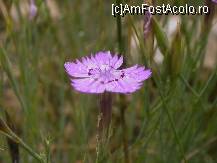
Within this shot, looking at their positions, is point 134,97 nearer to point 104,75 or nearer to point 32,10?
point 32,10

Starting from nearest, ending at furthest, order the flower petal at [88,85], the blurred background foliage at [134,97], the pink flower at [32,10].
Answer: the flower petal at [88,85] → the blurred background foliage at [134,97] → the pink flower at [32,10]

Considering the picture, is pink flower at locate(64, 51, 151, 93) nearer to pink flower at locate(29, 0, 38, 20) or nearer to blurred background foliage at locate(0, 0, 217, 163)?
blurred background foliage at locate(0, 0, 217, 163)

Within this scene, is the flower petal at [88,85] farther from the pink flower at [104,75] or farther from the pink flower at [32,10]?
the pink flower at [32,10]

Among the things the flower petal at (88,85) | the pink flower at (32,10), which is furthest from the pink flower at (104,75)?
the pink flower at (32,10)

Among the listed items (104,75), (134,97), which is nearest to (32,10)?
(134,97)

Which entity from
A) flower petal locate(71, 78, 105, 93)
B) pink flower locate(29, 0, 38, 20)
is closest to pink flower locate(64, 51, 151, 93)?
flower petal locate(71, 78, 105, 93)

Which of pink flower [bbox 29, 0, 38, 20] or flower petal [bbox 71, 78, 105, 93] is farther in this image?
pink flower [bbox 29, 0, 38, 20]

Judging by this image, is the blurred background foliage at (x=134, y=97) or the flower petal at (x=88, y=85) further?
the blurred background foliage at (x=134, y=97)

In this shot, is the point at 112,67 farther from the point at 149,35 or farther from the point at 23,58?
the point at 23,58

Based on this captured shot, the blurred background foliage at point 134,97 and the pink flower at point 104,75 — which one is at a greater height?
the pink flower at point 104,75

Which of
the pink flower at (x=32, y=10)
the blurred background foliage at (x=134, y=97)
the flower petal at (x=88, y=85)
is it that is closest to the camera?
the flower petal at (x=88, y=85)
